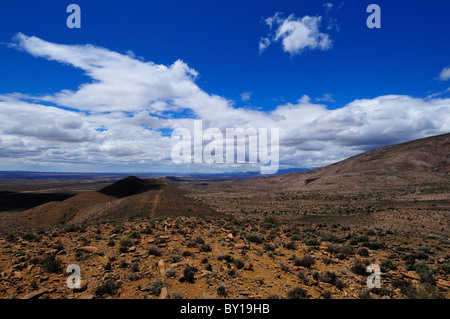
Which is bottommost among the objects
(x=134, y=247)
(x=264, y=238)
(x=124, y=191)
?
(x=124, y=191)

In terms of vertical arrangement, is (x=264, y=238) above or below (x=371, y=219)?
above

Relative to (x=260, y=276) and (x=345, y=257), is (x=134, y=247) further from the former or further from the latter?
(x=345, y=257)

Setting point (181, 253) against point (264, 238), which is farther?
point (264, 238)

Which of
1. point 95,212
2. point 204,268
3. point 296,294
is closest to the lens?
point 296,294

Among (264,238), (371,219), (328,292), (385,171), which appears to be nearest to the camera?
(328,292)
